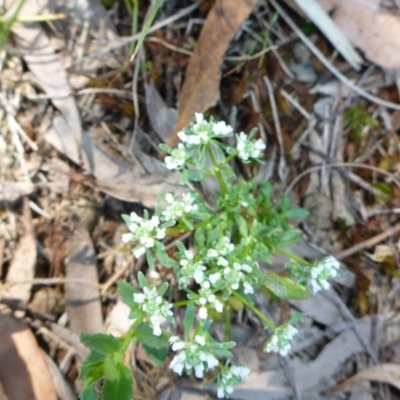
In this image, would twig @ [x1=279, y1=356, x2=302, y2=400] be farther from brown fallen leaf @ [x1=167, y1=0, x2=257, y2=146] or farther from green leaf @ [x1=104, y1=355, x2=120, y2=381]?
brown fallen leaf @ [x1=167, y1=0, x2=257, y2=146]

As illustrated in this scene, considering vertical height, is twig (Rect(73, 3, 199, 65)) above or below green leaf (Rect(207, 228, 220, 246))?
above

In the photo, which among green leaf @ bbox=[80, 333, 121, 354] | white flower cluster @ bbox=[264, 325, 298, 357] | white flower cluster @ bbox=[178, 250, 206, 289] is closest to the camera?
green leaf @ bbox=[80, 333, 121, 354]

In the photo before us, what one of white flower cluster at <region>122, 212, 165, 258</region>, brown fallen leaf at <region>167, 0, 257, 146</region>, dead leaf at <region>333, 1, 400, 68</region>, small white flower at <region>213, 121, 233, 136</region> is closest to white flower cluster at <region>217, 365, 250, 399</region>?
white flower cluster at <region>122, 212, 165, 258</region>

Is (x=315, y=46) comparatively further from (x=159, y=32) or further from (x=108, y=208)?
(x=108, y=208)

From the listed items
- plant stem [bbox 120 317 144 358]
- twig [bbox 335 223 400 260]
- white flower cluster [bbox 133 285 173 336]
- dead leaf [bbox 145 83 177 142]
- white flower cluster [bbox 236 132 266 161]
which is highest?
dead leaf [bbox 145 83 177 142]

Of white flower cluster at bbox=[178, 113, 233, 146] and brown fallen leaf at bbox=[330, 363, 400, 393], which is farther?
brown fallen leaf at bbox=[330, 363, 400, 393]

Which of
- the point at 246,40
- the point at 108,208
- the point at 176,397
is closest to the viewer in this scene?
the point at 176,397

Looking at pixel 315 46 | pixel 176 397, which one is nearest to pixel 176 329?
pixel 176 397
